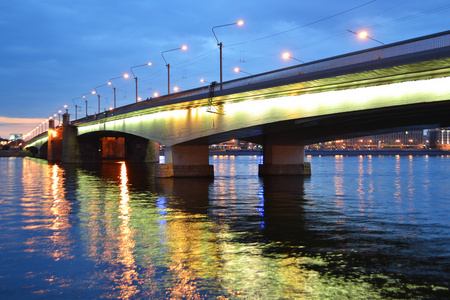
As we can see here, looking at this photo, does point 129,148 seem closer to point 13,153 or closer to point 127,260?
point 13,153

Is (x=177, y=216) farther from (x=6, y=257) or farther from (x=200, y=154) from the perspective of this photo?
(x=200, y=154)

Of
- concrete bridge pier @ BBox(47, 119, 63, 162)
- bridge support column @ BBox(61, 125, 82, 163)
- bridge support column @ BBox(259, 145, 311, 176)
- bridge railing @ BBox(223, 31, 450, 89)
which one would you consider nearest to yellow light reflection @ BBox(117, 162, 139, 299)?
bridge railing @ BBox(223, 31, 450, 89)

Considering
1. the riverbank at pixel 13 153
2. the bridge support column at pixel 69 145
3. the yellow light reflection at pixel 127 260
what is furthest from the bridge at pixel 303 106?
the riverbank at pixel 13 153

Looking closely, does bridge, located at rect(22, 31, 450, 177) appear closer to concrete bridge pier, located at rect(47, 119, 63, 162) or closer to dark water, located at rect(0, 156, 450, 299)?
dark water, located at rect(0, 156, 450, 299)

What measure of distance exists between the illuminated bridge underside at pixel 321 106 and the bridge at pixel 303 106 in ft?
0.16

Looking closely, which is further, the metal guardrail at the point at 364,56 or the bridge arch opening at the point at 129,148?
the bridge arch opening at the point at 129,148

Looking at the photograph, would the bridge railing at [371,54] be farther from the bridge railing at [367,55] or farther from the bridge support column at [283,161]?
the bridge support column at [283,161]

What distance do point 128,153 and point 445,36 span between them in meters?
82.5

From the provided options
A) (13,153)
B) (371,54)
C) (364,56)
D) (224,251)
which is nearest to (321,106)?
(364,56)

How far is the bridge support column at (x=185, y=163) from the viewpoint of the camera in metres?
42.1

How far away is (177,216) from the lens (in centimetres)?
1834

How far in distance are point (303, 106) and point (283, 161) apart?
65.1ft

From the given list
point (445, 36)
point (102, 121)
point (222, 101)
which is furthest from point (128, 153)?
point (445, 36)

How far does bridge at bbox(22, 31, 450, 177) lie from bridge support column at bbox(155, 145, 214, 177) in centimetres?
10
